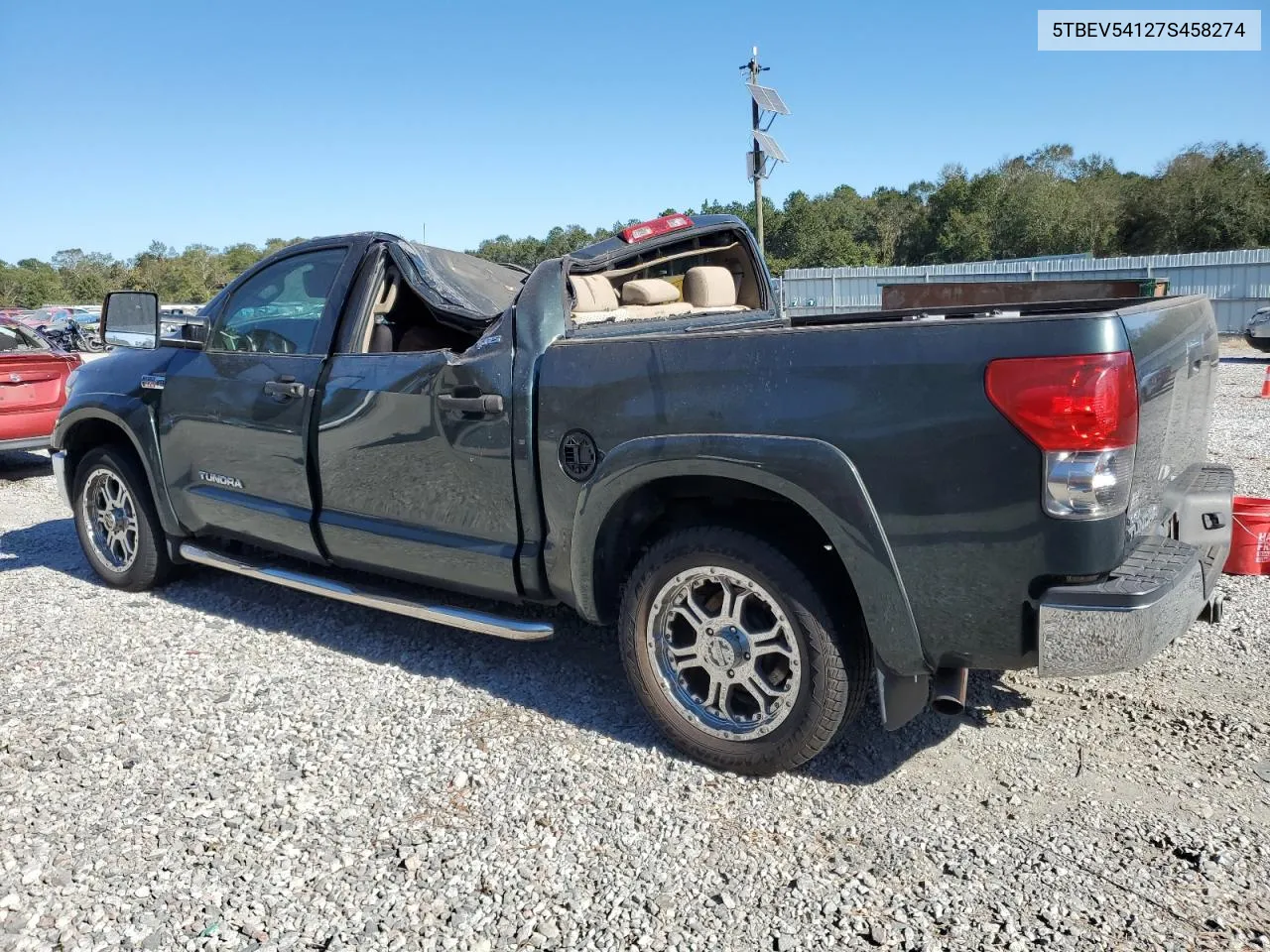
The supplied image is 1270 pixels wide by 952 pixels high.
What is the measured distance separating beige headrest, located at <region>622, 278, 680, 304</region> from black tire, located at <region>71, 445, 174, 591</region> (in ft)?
9.58

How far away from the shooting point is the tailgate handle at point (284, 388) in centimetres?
449

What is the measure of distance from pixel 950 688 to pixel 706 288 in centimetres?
263

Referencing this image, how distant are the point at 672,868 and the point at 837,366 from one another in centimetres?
153

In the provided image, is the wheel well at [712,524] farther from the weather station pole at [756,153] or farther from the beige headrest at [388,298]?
the weather station pole at [756,153]

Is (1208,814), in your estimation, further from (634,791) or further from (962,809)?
(634,791)

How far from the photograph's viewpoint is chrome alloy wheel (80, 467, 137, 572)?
5582 mm

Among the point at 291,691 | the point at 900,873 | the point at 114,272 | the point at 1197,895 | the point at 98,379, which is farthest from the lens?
the point at 114,272

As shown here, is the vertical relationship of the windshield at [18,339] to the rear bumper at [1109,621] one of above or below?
above

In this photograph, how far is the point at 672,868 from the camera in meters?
2.84

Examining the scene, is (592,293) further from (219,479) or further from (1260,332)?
(1260,332)

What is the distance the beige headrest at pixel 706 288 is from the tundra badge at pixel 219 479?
242 centimetres

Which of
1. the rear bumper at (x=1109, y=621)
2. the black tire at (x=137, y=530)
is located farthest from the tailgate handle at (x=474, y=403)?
the black tire at (x=137, y=530)

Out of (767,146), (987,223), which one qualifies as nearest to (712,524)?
(767,146)

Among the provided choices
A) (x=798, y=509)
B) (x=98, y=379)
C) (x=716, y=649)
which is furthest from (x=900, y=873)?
(x=98, y=379)
